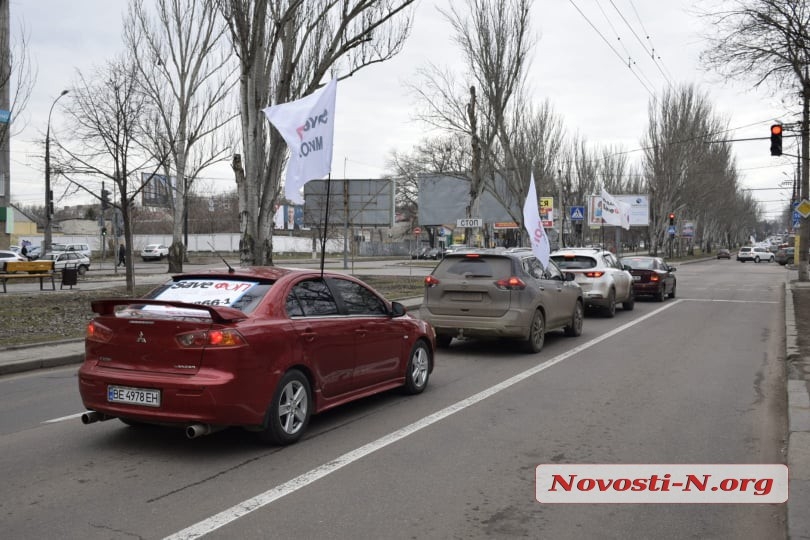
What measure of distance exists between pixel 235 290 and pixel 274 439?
1291 mm

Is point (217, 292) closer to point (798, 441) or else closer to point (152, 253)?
point (798, 441)

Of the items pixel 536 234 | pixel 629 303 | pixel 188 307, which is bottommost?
pixel 629 303

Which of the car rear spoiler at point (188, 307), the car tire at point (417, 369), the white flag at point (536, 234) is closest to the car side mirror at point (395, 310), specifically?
the car tire at point (417, 369)

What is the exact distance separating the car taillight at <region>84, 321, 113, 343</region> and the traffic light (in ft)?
64.2

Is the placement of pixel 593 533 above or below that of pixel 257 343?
below

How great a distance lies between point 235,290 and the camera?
6.09 metres

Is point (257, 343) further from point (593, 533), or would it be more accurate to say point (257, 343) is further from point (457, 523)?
point (593, 533)

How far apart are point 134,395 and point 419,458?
227 cm

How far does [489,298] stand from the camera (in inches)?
432

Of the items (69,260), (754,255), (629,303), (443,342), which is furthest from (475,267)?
(754,255)

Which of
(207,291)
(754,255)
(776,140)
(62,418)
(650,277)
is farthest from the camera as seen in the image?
(754,255)

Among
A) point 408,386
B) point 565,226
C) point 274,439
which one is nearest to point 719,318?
point 408,386

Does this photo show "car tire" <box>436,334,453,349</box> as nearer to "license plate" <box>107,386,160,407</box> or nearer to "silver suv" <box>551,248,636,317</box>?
"silver suv" <box>551,248,636,317</box>

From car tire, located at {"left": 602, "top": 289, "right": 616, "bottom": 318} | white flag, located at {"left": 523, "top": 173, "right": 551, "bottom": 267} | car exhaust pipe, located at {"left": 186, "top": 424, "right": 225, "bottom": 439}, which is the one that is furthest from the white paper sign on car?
car tire, located at {"left": 602, "top": 289, "right": 616, "bottom": 318}
